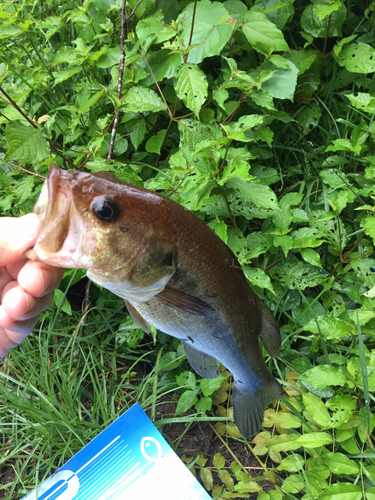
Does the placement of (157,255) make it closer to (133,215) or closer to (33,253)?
(133,215)

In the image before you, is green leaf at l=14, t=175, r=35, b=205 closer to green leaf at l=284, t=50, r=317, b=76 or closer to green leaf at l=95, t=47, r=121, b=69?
green leaf at l=95, t=47, r=121, b=69

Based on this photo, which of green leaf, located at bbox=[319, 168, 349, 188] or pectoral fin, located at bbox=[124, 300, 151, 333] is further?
green leaf, located at bbox=[319, 168, 349, 188]

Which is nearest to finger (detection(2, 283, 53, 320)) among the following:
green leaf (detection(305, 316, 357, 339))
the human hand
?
the human hand

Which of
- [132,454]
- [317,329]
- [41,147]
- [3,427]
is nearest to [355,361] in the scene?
[317,329]

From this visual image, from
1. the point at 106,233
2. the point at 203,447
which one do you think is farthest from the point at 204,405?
the point at 106,233

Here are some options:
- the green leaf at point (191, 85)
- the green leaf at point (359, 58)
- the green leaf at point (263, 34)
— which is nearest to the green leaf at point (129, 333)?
the green leaf at point (191, 85)

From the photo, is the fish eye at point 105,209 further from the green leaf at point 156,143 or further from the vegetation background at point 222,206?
the green leaf at point 156,143
